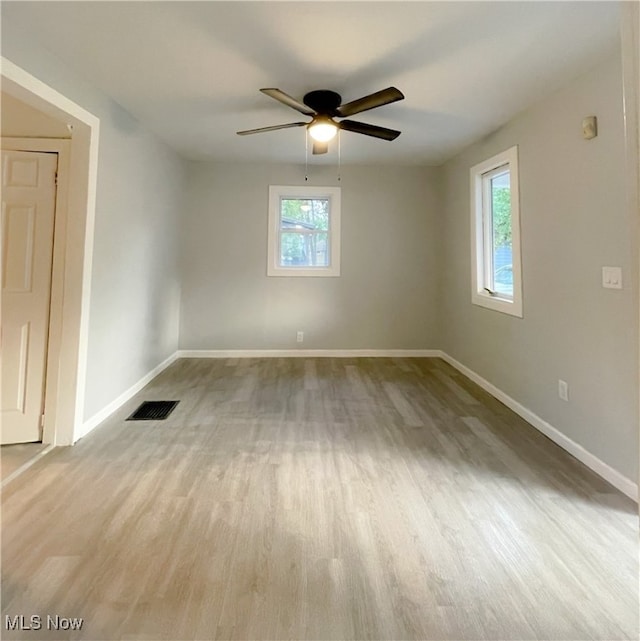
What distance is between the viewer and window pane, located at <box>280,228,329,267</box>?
492cm

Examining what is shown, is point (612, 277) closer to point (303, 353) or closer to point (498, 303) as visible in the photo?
point (498, 303)

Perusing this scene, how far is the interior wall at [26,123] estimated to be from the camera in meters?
2.26

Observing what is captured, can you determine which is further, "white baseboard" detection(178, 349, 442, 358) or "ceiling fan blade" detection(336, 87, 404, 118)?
"white baseboard" detection(178, 349, 442, 358)

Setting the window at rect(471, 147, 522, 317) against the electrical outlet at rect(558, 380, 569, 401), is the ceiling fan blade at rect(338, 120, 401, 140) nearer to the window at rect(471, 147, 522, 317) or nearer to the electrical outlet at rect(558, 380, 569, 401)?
the window at rect(471, 147, 522, 317)

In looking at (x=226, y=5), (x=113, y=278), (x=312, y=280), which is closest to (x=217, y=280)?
(x=312, y=280)

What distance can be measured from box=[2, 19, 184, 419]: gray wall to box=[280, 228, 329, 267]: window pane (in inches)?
55.7

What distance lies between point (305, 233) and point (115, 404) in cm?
303

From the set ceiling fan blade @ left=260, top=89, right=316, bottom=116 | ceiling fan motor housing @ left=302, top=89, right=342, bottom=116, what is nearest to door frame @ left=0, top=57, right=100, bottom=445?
ceiling fan blade @ left=260, top=89, right=316, bottom=116

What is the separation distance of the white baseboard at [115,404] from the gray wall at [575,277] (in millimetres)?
3139

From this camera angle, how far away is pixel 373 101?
2.32 metres

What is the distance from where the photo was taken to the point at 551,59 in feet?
7.23

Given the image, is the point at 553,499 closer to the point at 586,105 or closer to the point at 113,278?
the point at 586,105

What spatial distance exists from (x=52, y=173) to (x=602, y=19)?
3245 mm

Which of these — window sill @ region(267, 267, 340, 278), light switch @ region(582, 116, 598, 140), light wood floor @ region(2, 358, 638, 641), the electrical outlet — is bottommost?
light wood floor @ region(2, 358, 638, 641)
